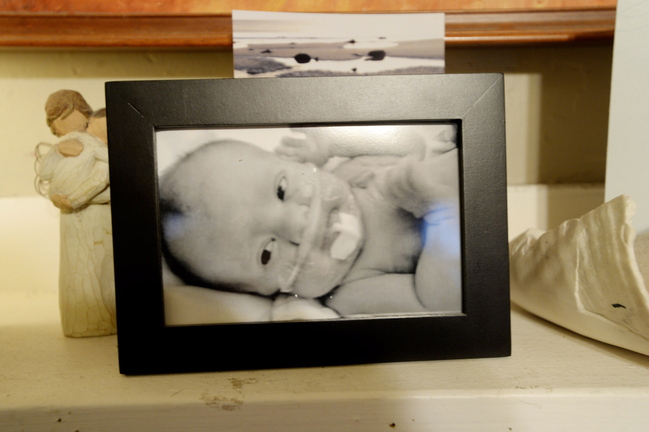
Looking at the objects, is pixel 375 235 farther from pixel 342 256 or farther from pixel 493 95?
pixel 493 95

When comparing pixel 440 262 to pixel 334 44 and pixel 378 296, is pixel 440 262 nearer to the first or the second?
pixel 378 296

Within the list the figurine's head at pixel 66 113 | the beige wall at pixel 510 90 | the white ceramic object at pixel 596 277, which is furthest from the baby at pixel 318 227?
the beige wall at pixel 510 90

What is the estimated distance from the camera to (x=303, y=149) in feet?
1.61

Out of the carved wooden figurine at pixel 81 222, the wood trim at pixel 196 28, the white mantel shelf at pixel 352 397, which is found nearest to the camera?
the white mantel shelf at pixel 352 397

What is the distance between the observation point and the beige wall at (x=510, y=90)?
0.75m

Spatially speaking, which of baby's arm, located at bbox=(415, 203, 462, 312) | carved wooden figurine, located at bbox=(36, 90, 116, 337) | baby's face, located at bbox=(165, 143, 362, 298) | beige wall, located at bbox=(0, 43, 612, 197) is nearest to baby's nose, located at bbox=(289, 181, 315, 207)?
baby's face, located at bbox=(165, 143, 362, 298)

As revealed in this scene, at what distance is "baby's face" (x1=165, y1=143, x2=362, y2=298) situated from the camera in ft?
1.58

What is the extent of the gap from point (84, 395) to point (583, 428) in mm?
448

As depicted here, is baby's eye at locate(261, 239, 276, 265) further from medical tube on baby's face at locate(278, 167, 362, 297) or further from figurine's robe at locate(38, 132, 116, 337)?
figurine's robe at locate(38, 132, 116, 337)

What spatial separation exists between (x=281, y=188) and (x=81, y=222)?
28 cm

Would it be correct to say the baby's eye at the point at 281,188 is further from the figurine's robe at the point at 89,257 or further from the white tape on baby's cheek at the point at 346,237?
the figurine's robe at the point at 89,257

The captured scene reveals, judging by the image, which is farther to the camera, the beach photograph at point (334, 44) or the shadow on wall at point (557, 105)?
the shadow on wall at point (557, 105)

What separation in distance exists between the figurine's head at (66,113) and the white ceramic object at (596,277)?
60 centimetres

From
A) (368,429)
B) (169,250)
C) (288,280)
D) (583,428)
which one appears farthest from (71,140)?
(583,428)
